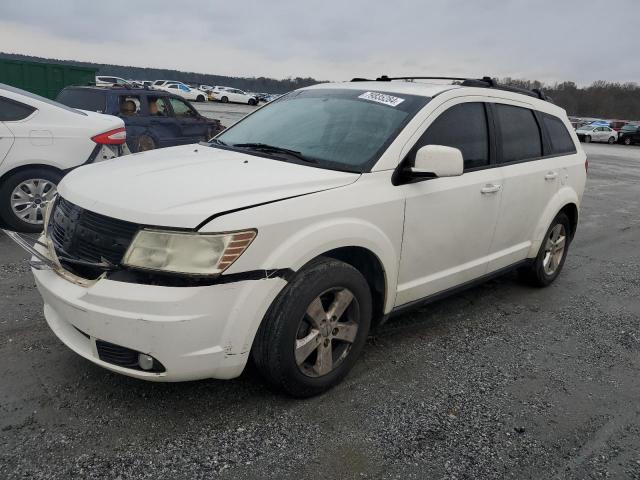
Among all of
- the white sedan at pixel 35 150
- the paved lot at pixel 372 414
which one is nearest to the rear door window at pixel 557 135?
the paved lot at pixel 372 414

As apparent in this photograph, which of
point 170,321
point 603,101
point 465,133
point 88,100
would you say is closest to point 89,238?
point 170,321

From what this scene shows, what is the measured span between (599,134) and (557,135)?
36920mm

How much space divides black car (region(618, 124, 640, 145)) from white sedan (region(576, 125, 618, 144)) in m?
0.37

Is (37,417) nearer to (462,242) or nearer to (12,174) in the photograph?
(462,242)

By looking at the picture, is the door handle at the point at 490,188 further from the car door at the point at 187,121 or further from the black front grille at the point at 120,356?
the car door at the point at 187,121

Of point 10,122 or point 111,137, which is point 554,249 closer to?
point 111,137

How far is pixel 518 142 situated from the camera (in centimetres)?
425

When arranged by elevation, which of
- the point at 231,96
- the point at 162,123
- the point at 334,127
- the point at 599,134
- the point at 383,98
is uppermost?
the point at 383,98

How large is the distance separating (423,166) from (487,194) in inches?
36.0

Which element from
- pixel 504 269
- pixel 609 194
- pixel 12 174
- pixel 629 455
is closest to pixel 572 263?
pixel 504 269

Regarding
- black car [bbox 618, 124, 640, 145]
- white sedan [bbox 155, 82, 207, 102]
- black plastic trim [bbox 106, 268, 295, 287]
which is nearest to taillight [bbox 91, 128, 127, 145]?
black plastic trim [bbox 106, 268, 295, 287]

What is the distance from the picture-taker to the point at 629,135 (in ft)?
121

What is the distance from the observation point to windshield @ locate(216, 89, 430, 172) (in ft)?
10.6

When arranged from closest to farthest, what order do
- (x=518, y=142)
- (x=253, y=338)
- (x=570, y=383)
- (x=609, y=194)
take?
(x=253, y=338) → (x=570, y=383) → (x=518, y=142) → (x=609, y=194)
